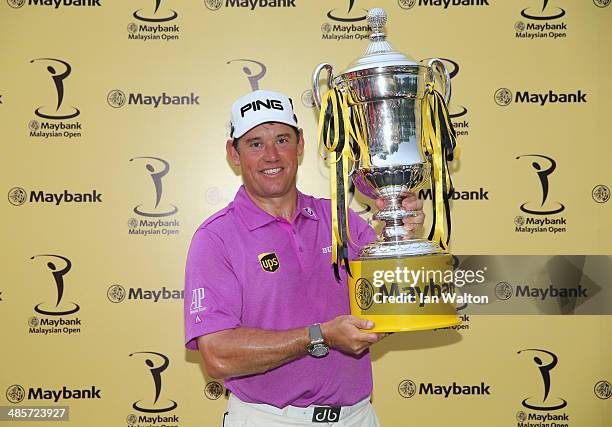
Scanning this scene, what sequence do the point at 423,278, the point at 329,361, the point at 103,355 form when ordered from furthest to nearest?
the point at 103,355 < the point at 329,361 < the point at 423,278

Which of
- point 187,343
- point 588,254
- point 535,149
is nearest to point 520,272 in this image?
point 588,254

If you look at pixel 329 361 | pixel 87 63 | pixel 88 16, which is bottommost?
pixel 329 361

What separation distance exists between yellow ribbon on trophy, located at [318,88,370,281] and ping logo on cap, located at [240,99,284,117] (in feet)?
0.91

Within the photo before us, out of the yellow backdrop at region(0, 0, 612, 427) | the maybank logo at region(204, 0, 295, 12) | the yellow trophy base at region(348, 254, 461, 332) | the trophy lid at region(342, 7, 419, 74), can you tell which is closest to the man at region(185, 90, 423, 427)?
the yellow trophy base at region(348, 254, 461, 332)

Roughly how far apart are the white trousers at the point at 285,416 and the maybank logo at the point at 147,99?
5.47 feet

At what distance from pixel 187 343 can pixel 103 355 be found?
1335 mm

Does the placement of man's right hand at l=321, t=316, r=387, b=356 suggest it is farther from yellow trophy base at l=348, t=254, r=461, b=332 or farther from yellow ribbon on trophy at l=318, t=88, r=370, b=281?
yellow ribbon on trophy at l=318, t=88, r=370, b=281

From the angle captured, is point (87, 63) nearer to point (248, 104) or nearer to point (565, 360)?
point (248, 104)

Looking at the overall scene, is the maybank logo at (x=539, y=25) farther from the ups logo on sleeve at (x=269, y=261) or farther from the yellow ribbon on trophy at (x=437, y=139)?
the ups logo on sleeve at (x=269, y=261)

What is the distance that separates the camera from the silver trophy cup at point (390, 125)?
1.88 metres

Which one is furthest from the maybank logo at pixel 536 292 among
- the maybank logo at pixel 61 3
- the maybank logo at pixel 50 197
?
the maybank logo at pixel 61 3

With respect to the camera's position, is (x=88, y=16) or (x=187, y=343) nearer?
(x=187, y=343)

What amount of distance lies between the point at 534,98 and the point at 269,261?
1.87 metres

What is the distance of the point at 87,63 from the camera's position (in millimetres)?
3314
